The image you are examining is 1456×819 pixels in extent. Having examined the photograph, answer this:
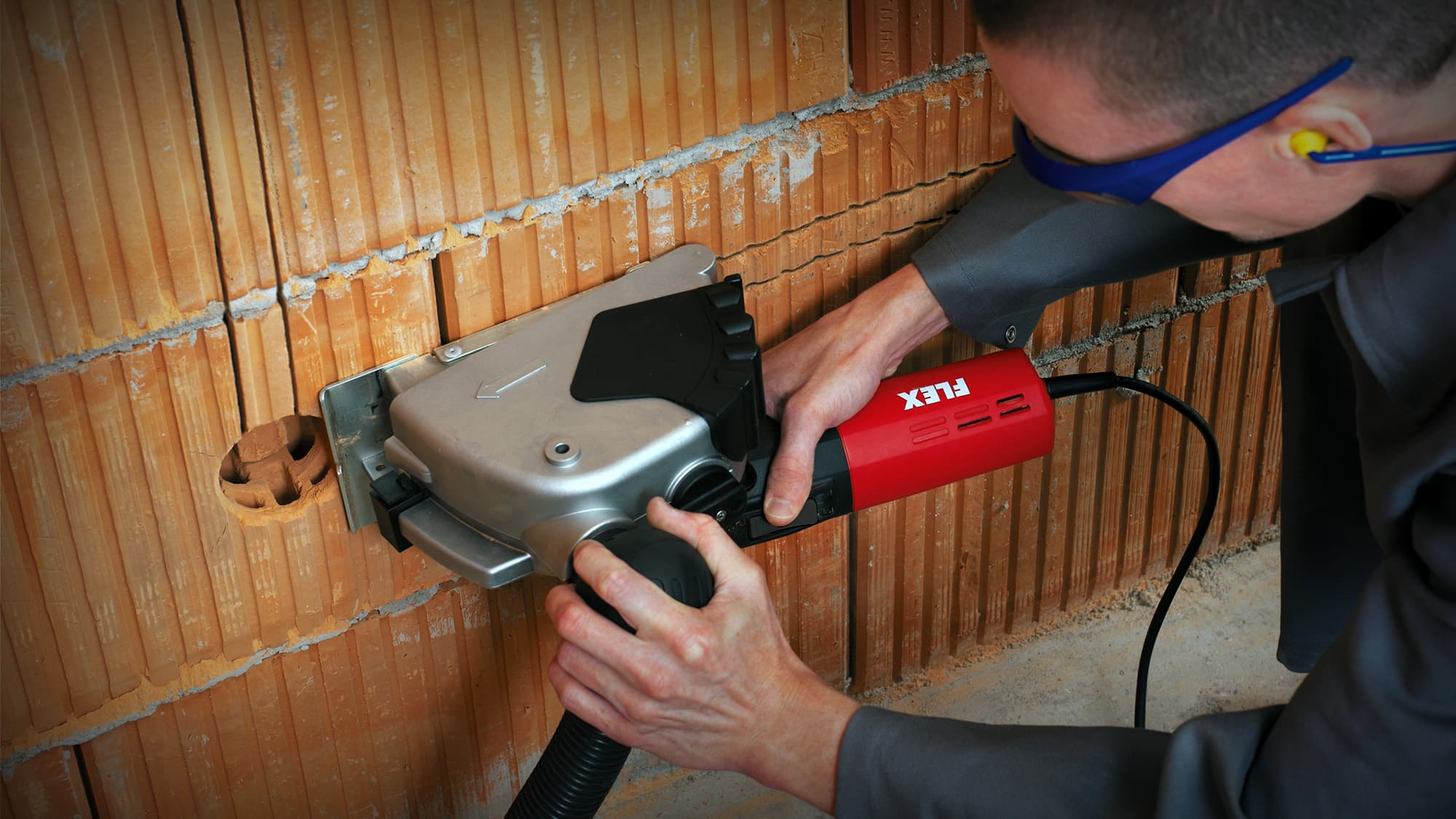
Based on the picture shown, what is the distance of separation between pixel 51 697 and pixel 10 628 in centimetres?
9

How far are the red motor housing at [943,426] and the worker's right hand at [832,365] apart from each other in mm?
29

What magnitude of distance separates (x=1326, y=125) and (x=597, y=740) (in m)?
0.79

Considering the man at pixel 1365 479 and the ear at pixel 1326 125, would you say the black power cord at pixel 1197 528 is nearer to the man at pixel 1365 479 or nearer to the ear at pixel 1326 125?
the man at pixel 1365 479

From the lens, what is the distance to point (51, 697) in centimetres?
110

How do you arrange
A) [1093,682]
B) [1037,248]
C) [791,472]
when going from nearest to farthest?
[791,472] < [1037,248] < [1093,682]

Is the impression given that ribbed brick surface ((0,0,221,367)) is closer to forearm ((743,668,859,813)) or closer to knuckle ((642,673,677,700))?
knuckle ((642,673,677,700))

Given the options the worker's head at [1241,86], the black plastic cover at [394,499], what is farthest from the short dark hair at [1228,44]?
the black plastic cover at [394,499]

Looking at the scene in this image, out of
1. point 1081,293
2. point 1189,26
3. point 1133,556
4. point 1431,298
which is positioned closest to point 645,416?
point 1189,26

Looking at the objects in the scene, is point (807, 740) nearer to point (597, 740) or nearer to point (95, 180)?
point (597, 740)

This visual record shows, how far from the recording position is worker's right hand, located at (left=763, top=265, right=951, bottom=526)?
1197mm

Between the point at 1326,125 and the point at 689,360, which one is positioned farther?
the point at 689,360

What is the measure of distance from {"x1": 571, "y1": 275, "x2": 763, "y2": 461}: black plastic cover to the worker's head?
0.33 meters

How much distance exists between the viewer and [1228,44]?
0.83m

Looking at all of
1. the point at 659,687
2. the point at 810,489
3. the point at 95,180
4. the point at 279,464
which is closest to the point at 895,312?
the point at 810,489
